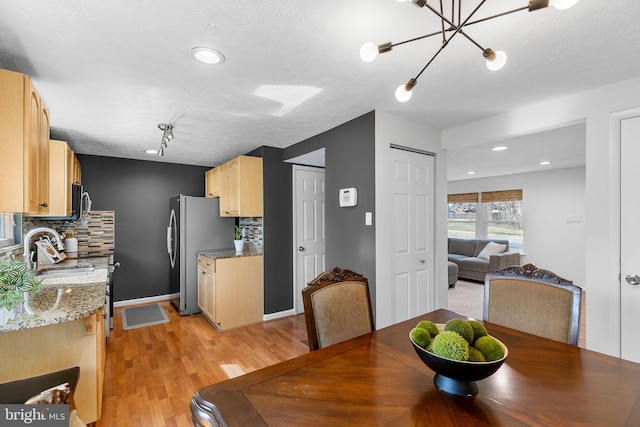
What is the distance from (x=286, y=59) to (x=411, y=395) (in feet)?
5.55

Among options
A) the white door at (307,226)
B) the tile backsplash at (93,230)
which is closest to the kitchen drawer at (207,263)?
the white door at (307,226)

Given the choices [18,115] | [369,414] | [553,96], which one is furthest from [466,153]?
[18,115]

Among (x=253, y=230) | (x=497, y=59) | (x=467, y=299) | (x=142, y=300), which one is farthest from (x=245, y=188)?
(x=467, y=299)

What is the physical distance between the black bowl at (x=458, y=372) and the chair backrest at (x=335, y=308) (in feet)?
2.02

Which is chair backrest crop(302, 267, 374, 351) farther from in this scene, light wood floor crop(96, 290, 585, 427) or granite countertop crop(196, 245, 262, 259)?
granite countertop crop(196, 245, 262, 259)

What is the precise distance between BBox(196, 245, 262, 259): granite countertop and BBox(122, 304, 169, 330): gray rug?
0.93m

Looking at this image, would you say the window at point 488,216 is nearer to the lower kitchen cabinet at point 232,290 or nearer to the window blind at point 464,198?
the window blind at point 464,198

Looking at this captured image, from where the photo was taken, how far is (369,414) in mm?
862

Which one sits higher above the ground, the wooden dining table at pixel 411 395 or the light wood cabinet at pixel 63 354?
the wooden dining table at pixel 411 395

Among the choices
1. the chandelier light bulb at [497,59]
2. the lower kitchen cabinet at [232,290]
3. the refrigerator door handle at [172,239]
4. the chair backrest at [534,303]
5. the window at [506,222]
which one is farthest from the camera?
the window at [506,222]

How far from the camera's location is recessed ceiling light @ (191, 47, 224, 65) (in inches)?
63.2

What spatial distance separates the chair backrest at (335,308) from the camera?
1.48 metres

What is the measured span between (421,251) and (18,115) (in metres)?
3.03

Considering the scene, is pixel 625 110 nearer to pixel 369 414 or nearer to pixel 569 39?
pixel 569 39
